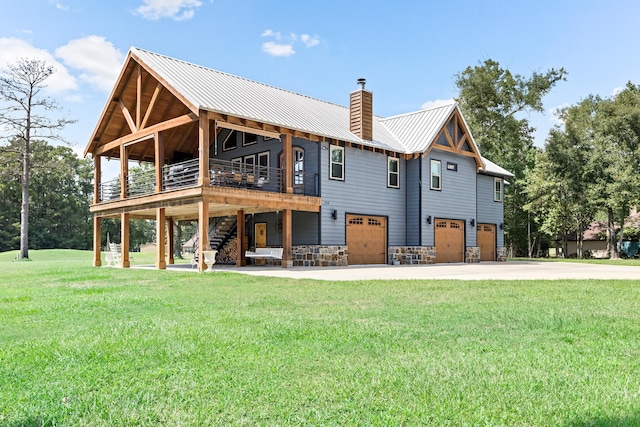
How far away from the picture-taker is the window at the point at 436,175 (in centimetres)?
2301

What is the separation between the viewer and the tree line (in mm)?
31328

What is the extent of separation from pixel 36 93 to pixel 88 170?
28799mm

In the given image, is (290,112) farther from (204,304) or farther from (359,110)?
(204,304)

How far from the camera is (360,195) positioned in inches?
824

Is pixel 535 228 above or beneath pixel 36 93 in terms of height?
beneath

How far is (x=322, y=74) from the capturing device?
76.8 ft

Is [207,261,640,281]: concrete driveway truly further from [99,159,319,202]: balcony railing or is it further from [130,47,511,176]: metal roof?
[130,47,511,176]: metal roof

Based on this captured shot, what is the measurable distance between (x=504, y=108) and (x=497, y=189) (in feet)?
45.4

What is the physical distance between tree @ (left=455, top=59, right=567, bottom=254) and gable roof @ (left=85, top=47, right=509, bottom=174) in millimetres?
14488

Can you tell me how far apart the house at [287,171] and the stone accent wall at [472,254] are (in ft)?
0.16

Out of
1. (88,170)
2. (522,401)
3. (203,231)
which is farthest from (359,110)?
(88,170)

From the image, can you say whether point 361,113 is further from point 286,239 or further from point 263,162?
point 286,239

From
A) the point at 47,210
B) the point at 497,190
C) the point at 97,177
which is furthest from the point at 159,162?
the point at 47,210

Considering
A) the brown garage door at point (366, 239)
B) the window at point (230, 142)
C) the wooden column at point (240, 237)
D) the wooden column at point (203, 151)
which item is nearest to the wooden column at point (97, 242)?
the wooden column at point (240, 237)
